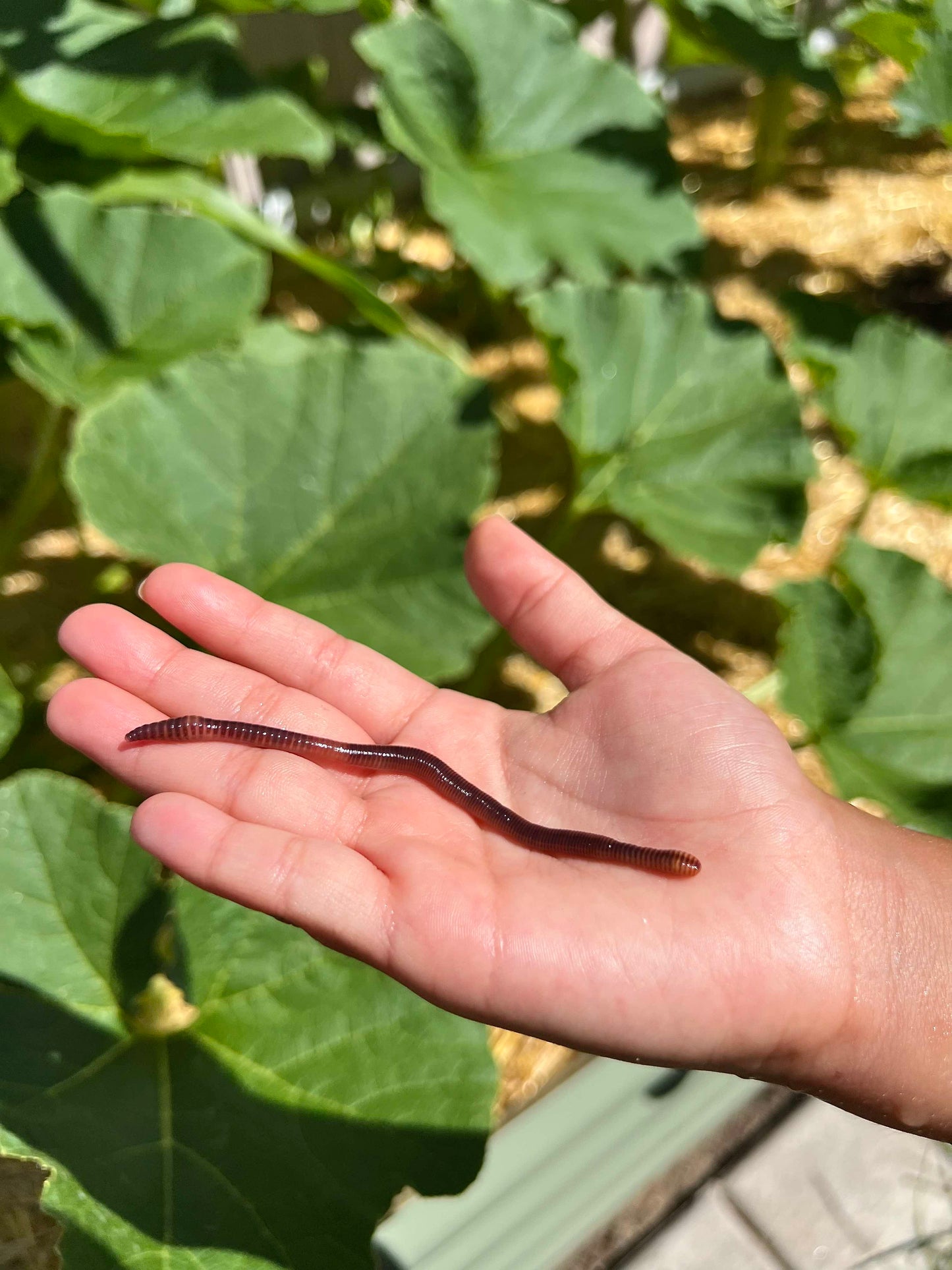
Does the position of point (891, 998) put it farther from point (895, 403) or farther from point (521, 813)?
point (895, 403)

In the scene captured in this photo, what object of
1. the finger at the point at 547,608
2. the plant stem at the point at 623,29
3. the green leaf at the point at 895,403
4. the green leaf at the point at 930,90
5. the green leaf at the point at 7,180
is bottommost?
the green leaf at the point at 895,403

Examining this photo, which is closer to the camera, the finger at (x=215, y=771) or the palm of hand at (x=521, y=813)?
the palm of hand at (x=521, y=813)

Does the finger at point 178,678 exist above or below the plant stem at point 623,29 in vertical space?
below

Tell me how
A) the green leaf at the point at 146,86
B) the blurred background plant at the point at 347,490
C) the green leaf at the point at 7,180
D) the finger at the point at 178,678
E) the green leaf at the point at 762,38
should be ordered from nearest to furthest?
1. the blurred background plant at the point at 347,490
2. the finger at the point at 178,678
3. the green leaf at the point at 7,180
4. the green leaf at the point at 146,86
5. the green leaf at the point at 762,38

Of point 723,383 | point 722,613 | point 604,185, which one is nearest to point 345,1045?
point 723,383

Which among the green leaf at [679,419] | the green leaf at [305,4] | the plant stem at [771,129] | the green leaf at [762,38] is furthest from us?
the plant stem at [771,129]

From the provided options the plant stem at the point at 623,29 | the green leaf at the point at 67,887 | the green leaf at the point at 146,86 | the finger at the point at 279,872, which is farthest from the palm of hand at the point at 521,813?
the plant stem at the point at 623,29

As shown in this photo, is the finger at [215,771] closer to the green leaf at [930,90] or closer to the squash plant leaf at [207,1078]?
the squash plant leaf at [207,1078]
